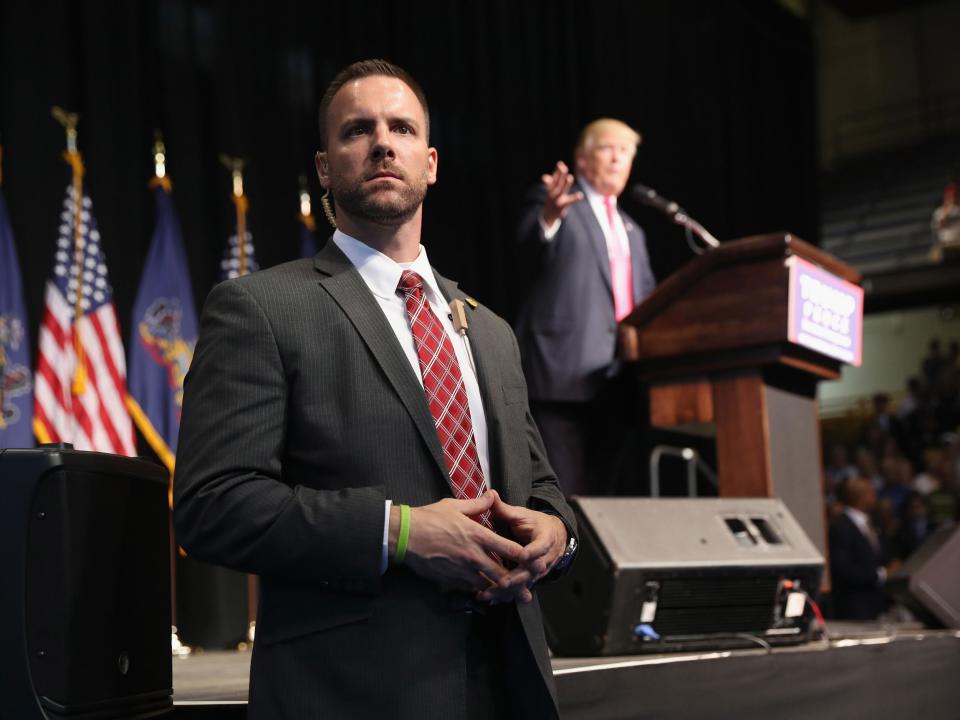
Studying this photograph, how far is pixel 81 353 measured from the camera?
507cm

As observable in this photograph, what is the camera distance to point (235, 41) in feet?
20.6

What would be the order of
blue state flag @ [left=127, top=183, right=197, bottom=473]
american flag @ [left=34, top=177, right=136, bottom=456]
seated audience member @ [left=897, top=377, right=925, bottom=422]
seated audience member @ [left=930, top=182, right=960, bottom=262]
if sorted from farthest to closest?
seated audience member @ [left=897, top=377, right=925, bottom=422]
seated audience member @ [left=930, top=182, right=960, bottom=262]
blue state flag @ [left=127, top=183, right=197, bottom=473]
american flag @ [left=34, top=177, right=136, bottom=456]

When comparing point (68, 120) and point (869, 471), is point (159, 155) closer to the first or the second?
point (68, 120)

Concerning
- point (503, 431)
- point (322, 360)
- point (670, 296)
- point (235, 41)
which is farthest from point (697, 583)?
Answer: point (235, 41)

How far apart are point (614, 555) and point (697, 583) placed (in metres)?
0.27

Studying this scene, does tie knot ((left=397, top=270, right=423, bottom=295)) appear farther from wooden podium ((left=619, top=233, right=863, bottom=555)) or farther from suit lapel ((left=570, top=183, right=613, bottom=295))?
suit lapel ((left=570, top=183, right=613, bottom=295))

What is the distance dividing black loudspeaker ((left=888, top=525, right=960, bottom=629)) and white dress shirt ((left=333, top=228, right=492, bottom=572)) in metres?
2.70

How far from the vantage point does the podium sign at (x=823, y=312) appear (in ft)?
10.6

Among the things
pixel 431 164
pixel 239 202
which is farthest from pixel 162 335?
pixel 431 164

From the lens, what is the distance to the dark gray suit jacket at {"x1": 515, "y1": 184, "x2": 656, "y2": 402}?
3.54 metres

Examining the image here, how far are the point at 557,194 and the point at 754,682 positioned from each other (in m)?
1.42

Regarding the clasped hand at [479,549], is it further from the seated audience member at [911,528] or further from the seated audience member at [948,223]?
the seated audience member at [948,223]

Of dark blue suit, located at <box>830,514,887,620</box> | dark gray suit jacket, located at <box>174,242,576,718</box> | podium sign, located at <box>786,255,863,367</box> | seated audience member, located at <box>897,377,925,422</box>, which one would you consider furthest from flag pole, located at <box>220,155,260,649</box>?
seated audience member, located at <box>897,377,925,422</box>

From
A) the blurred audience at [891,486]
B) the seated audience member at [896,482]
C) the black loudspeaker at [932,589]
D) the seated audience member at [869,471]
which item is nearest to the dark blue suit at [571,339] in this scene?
the black loudspeaker at [932,589]
